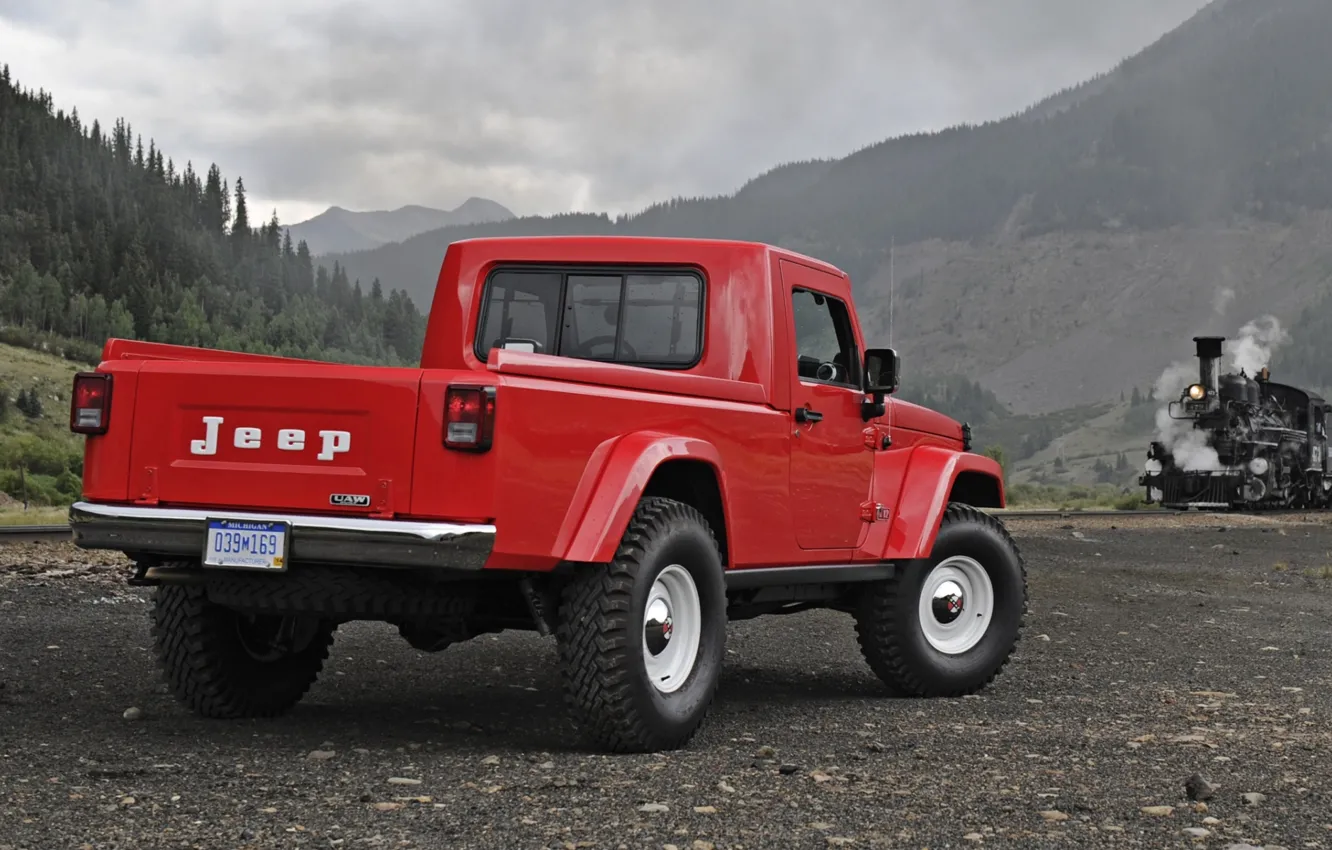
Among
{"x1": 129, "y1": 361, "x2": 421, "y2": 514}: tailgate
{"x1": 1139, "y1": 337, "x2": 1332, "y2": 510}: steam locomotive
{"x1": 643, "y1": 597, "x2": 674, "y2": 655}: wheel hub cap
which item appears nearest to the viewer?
{"x1": 129, "y1": 361, "x2": 421, "y2": 514}: tailgate

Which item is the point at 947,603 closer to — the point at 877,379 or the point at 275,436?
the point at 877,379

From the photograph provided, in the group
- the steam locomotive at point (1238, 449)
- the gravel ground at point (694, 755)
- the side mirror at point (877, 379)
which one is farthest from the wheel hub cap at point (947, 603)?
the steam locomotive at point (1238, 449)

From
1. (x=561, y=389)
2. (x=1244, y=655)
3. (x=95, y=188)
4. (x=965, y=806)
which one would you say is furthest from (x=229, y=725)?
(x=95, y=188)

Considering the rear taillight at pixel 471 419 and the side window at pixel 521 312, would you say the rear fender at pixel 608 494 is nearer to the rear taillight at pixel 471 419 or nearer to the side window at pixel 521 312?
the rear taillight at pixel 471 419

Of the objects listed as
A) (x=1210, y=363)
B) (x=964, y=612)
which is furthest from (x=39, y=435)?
(x=964, y=612)

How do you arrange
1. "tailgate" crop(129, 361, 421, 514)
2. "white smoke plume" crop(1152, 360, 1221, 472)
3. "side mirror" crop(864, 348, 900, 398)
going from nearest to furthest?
"tailgate" crop(129, 361, 421, 514) → "side mirror" crop(864, 348, 900, 398) → "white smoke plume" crop(1152, 360, 1221, 472)

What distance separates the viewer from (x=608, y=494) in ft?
19.1

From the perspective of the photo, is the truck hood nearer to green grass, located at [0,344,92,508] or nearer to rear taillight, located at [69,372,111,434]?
rear taillight, located at [69,372,111,434]

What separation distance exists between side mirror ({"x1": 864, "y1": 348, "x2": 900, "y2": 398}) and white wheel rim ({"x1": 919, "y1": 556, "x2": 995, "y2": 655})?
3.99 feet

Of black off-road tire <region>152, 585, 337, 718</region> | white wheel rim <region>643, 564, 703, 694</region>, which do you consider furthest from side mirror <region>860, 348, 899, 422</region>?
black off-road tire <region>152, 585, 337, 718</region>

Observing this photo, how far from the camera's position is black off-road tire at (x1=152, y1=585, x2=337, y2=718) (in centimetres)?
672

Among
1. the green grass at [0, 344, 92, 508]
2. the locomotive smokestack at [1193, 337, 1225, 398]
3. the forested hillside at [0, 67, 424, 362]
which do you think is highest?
the forested hillside at [0, 67, 424, 362]

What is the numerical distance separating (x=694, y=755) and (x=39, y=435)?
10730 cm

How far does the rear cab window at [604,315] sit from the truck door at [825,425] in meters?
0.58
